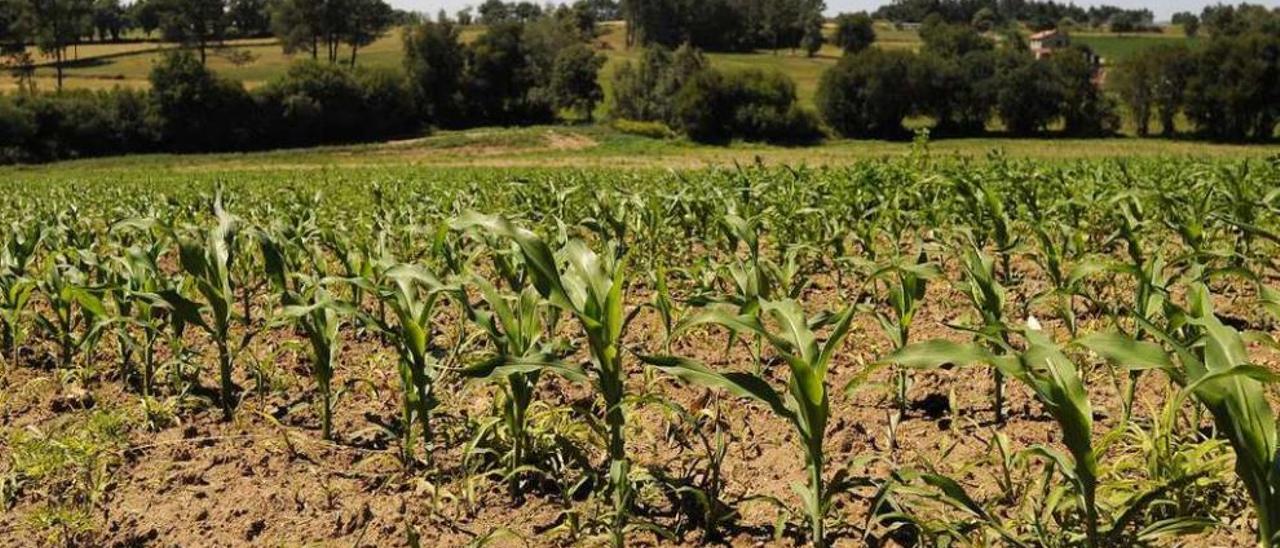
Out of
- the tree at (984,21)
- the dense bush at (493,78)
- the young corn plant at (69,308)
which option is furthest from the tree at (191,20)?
the tree at (984,21)

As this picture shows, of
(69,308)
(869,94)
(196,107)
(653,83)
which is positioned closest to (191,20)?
(196,107)

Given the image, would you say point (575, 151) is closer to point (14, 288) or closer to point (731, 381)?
point (14, 288)

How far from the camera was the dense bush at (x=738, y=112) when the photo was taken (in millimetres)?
67312

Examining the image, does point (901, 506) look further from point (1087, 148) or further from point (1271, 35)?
point (1271, 35)

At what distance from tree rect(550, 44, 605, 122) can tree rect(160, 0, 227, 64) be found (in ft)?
133

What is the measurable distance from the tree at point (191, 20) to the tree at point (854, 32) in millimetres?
77393

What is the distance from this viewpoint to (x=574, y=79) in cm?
7844

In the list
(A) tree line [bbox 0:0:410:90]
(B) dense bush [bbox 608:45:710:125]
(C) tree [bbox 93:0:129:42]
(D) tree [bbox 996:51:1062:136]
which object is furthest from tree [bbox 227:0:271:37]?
(D) tree [bbox 996:51:1062:136]

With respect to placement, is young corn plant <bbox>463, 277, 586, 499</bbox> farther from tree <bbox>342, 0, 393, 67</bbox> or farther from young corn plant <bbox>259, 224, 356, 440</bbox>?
tree <bbox>342, 0, 393, 67</bbox>

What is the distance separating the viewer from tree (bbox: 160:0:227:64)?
96.1 metres

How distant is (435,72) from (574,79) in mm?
11730

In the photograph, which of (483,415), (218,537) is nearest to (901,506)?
(483,415)

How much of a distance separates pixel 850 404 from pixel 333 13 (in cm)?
9976

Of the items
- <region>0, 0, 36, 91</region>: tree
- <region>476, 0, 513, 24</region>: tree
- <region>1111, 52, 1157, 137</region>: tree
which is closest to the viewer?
<region>1111, 52, 1157, 137</region>: tree
